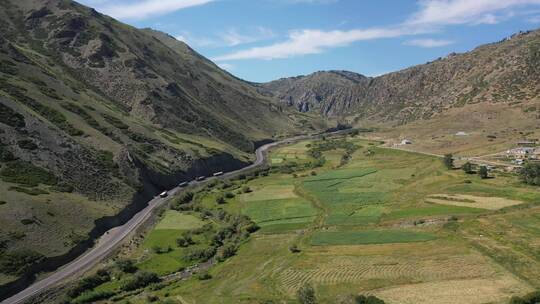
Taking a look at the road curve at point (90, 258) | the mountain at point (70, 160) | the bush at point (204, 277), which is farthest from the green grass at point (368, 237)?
the mountain at point (70, 160)

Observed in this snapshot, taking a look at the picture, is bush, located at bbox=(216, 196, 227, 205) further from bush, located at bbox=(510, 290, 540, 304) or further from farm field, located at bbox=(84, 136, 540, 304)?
bush, located at bbox=(510, 290, 540, 304)

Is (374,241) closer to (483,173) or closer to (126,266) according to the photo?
(126,266)


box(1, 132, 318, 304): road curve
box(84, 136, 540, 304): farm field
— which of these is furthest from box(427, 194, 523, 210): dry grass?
box(1, 132, 318, 304): road curve

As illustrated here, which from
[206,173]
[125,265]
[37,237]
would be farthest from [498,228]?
[206,173]

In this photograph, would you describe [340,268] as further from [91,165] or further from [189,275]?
[91,165]

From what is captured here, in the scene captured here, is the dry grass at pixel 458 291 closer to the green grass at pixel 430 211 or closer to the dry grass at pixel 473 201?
the green grass at pixel 430 211

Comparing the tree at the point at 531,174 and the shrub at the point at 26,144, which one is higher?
the shrub at the point at 26,144
